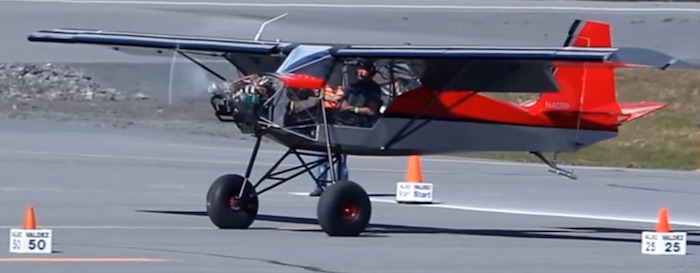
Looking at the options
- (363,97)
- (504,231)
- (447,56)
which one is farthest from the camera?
(504,231)

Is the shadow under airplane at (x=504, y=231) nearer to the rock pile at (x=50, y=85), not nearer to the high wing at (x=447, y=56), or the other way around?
the high wing at (x=447, y=56)

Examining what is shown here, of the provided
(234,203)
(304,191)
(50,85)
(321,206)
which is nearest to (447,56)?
(321,206)

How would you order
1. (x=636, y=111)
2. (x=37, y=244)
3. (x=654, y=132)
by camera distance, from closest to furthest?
(x=37, y=244) → (x=636, y=111) → (x=654, y=132)

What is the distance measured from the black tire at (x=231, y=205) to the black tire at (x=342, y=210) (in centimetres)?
115

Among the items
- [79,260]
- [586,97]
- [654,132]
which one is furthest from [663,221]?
[654,132]

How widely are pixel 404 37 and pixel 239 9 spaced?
20.3ft

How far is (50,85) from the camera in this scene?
128ft

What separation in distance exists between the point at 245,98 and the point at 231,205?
148cm

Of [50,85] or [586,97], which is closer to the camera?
[586,97]

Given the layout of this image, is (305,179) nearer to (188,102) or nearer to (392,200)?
(392,200)

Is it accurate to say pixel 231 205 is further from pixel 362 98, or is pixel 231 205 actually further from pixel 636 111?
pixel 636 111

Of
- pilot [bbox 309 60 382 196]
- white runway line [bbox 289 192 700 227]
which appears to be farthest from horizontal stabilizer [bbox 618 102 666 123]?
pilot [bbox 309 60 382 196]

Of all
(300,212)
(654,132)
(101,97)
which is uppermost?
(101,97)

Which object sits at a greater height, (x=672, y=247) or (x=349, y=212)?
(x=349, y=212)
